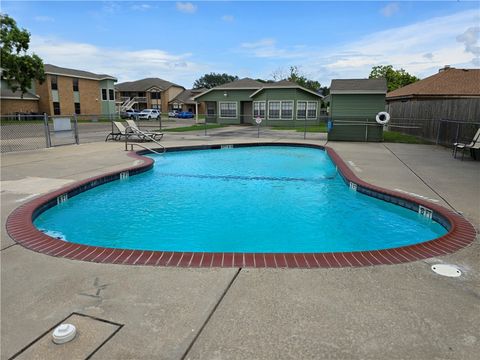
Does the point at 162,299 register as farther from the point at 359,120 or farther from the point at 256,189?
the point at 359,120

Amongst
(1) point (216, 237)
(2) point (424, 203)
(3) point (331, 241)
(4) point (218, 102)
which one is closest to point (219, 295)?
(1) point (216, 237)

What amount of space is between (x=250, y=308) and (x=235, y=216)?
12.4 ft

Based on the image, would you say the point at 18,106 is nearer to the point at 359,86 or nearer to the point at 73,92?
the point at 73,92

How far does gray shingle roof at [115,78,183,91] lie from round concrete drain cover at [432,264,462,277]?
2347 inches

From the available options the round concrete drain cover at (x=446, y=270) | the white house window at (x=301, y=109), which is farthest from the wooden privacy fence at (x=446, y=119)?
the white house window at (x=301, y=109)

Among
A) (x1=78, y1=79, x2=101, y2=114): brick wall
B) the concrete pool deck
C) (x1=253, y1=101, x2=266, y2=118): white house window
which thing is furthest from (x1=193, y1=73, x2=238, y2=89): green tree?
the concrete pool deck

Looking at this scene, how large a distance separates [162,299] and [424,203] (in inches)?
188

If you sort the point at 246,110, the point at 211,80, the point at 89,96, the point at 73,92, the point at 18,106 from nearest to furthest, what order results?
the point at 246,110 → the point at 18,106 → the point at 73,92 → the point at 89,96 → the point at 211,80

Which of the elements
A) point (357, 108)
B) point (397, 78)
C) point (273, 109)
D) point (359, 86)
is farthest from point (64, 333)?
point (397, 78)

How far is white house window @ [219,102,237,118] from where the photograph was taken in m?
34.4

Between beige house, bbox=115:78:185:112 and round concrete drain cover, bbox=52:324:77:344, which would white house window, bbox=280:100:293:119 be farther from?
beige house, bbox=115:78:185:112

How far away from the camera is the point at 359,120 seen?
16.0 metres

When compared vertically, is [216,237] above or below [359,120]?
below

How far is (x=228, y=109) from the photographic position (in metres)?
34.7
